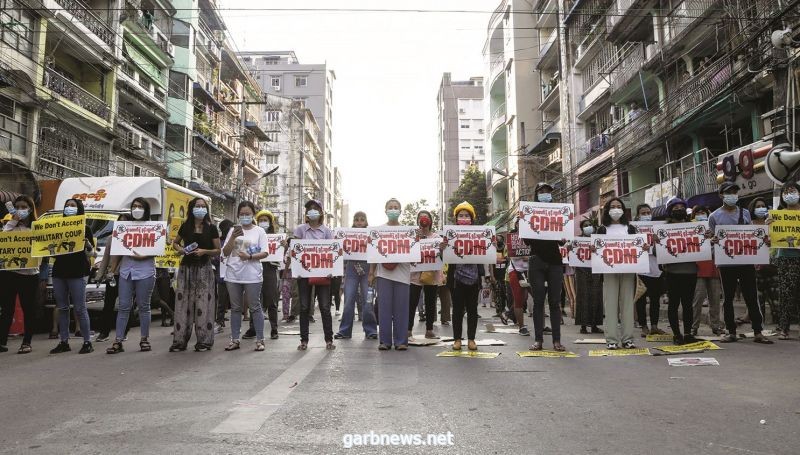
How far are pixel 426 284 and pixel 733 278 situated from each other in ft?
13.7

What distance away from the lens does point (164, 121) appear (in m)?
34.7

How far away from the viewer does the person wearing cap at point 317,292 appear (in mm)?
7445

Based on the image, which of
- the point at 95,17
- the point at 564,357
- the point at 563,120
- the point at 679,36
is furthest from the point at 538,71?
the point at 564,357

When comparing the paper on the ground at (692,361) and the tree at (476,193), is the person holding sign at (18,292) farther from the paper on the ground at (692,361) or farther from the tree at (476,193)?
the tree at (476,193)

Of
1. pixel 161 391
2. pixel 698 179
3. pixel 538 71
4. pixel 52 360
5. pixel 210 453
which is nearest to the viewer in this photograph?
pixel 210 453

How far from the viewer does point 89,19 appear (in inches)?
1015

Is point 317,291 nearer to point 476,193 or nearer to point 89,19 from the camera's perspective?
point 89,19

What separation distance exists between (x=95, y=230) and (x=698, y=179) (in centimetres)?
1761

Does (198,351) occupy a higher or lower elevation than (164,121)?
lower

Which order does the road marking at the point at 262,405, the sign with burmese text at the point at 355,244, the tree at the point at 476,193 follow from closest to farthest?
the road marking at the point at 262,405 → the sign with burmese text at the point at 355,244 → the tree at the point at 476,193

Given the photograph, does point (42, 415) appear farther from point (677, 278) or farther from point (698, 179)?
point (698, 179)

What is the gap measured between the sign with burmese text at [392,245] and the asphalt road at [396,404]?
1.24m

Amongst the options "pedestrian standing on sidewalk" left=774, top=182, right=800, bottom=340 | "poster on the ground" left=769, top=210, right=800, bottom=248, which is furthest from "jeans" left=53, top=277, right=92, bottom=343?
"pedestrian standing on sidewalk" left=774, top=182, right=800, bottom=340

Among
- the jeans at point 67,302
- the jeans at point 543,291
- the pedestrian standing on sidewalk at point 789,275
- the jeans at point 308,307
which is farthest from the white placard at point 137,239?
the pedestrian standing on sidewalk at point 789,275
